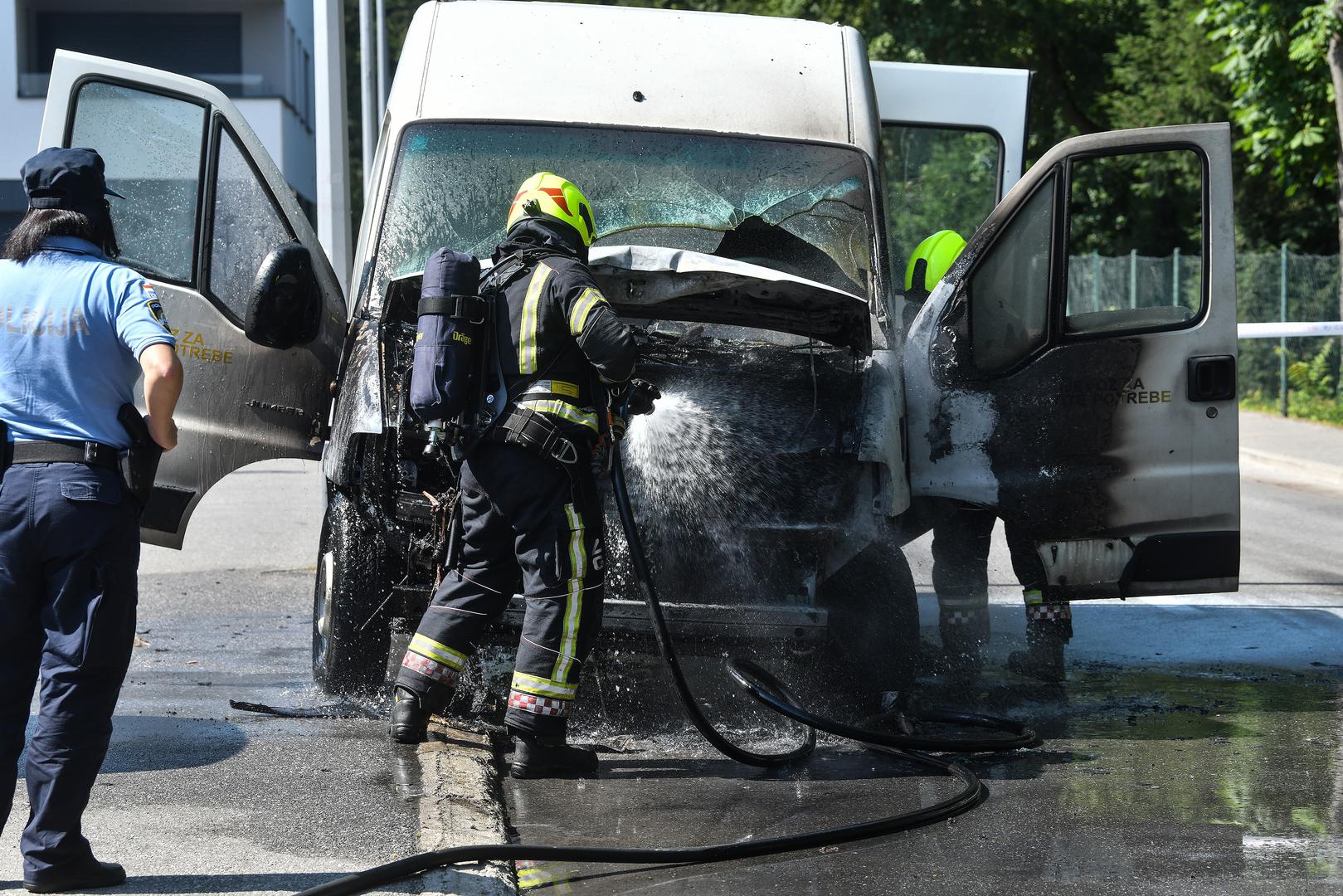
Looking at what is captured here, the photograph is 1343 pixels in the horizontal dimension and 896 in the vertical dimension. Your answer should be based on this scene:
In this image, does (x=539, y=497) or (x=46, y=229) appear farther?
(x=539, y=497)

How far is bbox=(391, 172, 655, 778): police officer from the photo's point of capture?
5082 mm

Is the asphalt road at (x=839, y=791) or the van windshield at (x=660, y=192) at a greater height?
the van windshield at (x=660, y=192)

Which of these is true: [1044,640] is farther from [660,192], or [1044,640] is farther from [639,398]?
[660,192]

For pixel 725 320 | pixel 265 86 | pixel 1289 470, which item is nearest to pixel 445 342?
pixel 725 320

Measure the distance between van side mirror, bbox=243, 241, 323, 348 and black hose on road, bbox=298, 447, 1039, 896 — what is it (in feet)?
4.29

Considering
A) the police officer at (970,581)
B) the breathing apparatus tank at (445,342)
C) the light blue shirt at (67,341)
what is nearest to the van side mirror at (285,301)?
the breathing apparatus tank at (445,342)

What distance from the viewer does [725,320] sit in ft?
18.9

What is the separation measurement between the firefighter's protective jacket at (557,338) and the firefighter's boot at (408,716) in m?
0.99

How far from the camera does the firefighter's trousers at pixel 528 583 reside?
511 cm

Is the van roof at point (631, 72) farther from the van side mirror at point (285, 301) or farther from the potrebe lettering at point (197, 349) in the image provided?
the potrebe lettering at point (197, 349)

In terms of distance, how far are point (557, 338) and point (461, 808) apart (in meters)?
1.52

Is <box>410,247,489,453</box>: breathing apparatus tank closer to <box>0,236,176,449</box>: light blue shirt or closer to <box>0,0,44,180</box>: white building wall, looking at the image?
<box>0,236,176,449</box>: light blue shirt

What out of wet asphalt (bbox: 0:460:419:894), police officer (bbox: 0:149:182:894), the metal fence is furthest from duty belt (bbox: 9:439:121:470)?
the metal fence

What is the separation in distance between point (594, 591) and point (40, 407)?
190 centimetres
